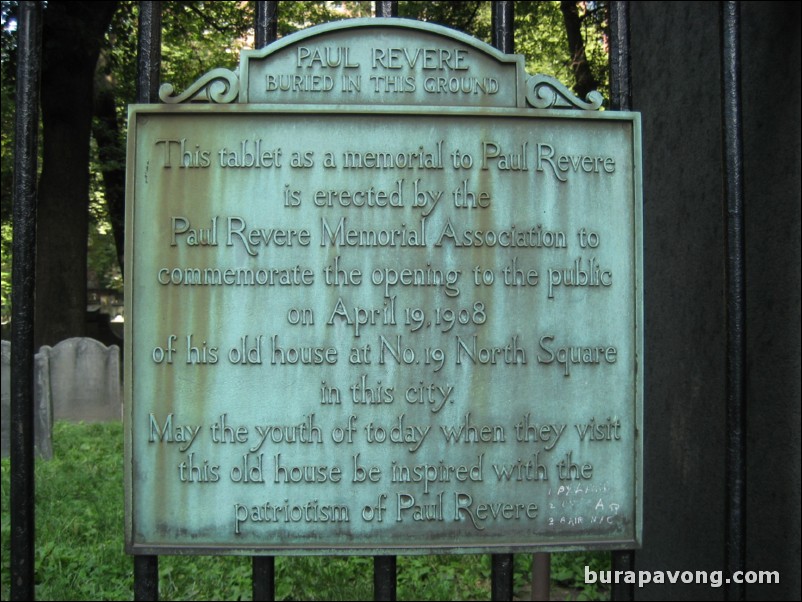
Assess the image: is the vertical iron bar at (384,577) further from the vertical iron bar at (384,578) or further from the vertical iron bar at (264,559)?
the vertical iron bar at (264,559)

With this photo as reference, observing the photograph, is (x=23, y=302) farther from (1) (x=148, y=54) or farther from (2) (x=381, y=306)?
(2) (x=381, y=306)

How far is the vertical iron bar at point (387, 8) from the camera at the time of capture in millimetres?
2633

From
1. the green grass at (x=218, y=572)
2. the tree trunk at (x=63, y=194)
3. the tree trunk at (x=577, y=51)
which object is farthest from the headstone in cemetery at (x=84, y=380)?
the tree trunk at (x=577, y=51)

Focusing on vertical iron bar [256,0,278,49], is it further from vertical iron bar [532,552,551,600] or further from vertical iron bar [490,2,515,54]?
vertical iron bar [532,552,551,600]

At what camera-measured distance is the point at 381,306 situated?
8.00 feet

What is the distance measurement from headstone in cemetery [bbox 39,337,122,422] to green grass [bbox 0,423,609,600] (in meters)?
4.28

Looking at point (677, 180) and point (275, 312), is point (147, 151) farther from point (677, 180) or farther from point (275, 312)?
point (677, 180)

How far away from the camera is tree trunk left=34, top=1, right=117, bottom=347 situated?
10258 mm

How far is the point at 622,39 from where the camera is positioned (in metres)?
2.65

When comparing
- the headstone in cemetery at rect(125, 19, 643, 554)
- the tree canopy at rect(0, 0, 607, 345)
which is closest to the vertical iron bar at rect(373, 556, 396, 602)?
the headstone in cemetery at rect(125, 19, 643, 554)

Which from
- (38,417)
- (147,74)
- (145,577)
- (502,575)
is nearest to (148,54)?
(147,74)

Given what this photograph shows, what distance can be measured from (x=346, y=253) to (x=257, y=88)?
0.64 m

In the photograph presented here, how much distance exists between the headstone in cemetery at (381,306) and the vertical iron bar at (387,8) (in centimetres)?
20

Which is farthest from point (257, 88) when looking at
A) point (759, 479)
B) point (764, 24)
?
point (759, 479)
